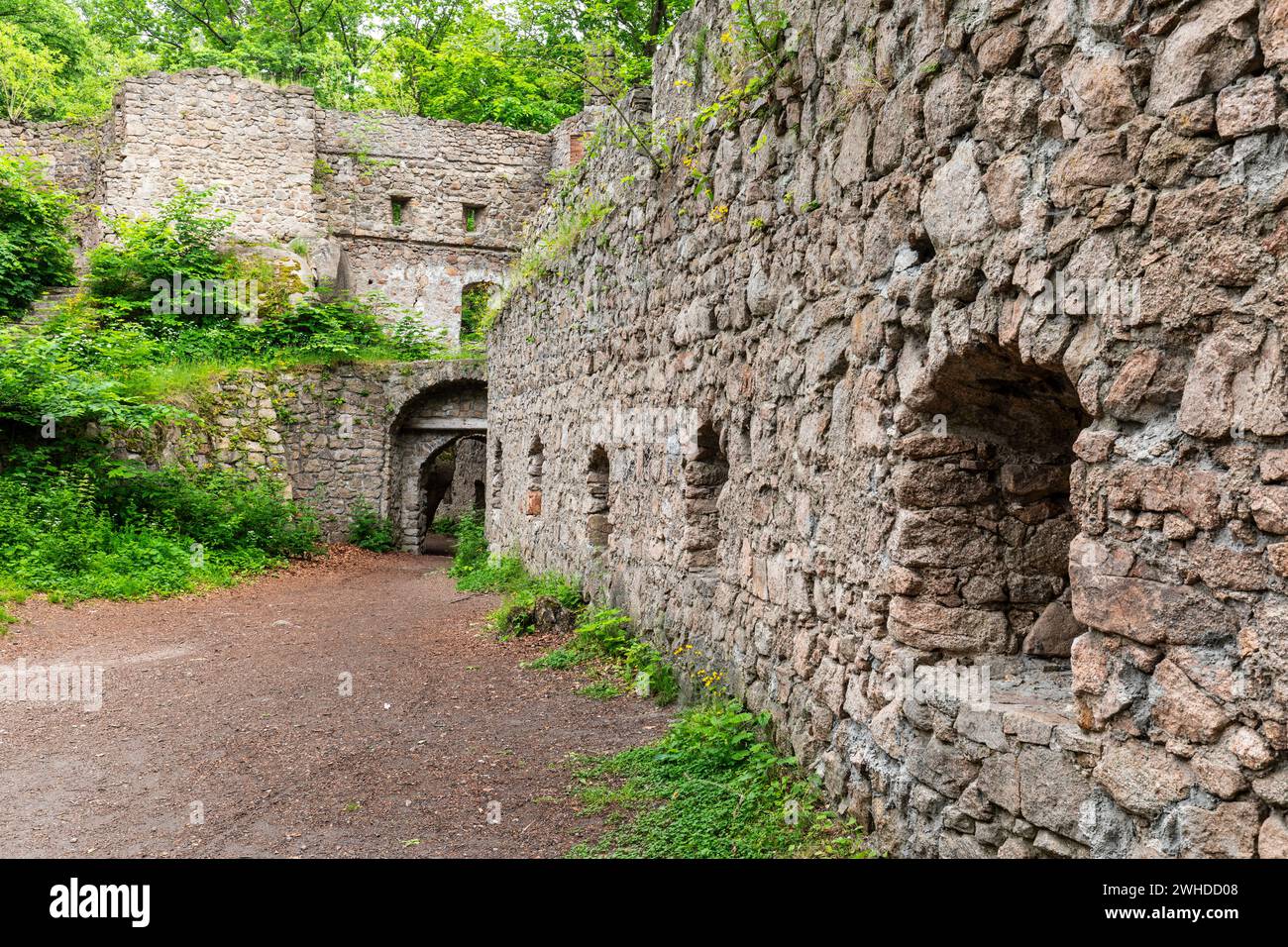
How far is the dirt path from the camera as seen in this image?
409cm

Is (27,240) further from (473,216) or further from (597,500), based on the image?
(597,500)

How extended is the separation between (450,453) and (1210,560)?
21.9 m

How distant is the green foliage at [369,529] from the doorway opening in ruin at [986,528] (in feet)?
45.4

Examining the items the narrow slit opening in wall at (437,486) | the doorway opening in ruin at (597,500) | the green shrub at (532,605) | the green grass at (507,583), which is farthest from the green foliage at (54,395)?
the narrow slit opening in wall at (437,486)

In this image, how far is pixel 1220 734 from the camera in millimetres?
2125

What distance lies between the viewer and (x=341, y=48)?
2644 cm

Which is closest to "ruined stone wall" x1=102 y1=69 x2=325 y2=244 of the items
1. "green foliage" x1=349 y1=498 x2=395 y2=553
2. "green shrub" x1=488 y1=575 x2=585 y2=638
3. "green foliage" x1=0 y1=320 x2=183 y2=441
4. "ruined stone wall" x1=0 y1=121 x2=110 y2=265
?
"ruined stone wall" x1=0 y1=121 x2=110 y2=265

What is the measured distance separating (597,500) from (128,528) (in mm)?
6484

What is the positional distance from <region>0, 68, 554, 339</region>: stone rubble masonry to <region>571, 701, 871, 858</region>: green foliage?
54.4ft

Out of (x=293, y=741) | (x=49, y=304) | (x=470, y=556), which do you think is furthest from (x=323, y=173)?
(x=293, y=741)

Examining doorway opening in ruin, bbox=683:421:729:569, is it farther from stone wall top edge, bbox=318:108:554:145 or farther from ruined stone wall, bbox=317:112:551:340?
stone wall top edge, bbox=318:108:554:145

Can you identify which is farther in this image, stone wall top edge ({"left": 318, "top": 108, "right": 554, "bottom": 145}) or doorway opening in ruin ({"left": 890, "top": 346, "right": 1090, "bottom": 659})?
stone wall top edge ({"left": 318, "top": 108, "right": 554, "bottom": 145})

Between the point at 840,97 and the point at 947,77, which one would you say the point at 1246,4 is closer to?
the point at 947,77

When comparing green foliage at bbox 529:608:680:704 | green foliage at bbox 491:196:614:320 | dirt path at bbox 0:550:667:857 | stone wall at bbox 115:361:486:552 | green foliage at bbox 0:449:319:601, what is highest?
green foliage at bbox 491:196:614:320
